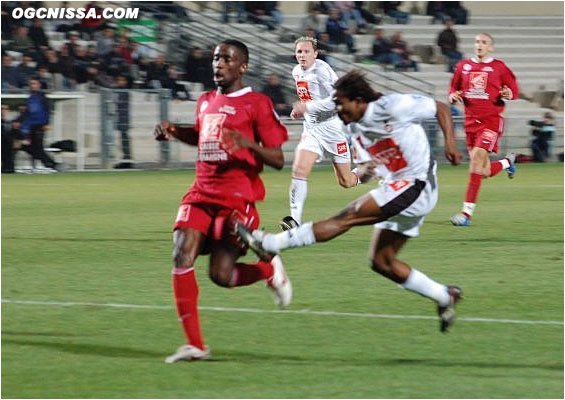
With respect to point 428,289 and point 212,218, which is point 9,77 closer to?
point 212,218

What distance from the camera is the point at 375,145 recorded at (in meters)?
7.59

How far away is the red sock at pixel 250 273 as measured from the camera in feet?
25.5

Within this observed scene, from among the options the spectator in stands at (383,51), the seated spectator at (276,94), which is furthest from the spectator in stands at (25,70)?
the spectator in stands at (383,51)

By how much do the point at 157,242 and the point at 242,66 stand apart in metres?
5.81

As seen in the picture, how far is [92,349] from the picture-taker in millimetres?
7387

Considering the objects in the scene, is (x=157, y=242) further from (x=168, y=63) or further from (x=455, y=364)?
(x=168, y=63)

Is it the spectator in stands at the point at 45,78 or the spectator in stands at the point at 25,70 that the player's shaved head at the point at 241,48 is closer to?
the spectator in stands at the point at 45,78

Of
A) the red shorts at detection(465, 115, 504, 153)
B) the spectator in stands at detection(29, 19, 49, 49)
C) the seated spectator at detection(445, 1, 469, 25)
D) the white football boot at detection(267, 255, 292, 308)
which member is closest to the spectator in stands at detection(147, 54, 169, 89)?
the spectator in stands at detection(29, 19, 49, 49)

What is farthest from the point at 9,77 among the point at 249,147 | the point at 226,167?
the point at 249,147

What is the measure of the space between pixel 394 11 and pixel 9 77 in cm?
1381

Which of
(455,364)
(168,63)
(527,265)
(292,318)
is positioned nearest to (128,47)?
(168,63)

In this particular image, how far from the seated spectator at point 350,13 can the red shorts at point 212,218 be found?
26.5 metres

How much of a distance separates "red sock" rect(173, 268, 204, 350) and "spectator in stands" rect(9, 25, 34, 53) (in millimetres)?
20620

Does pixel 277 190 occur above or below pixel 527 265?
below
